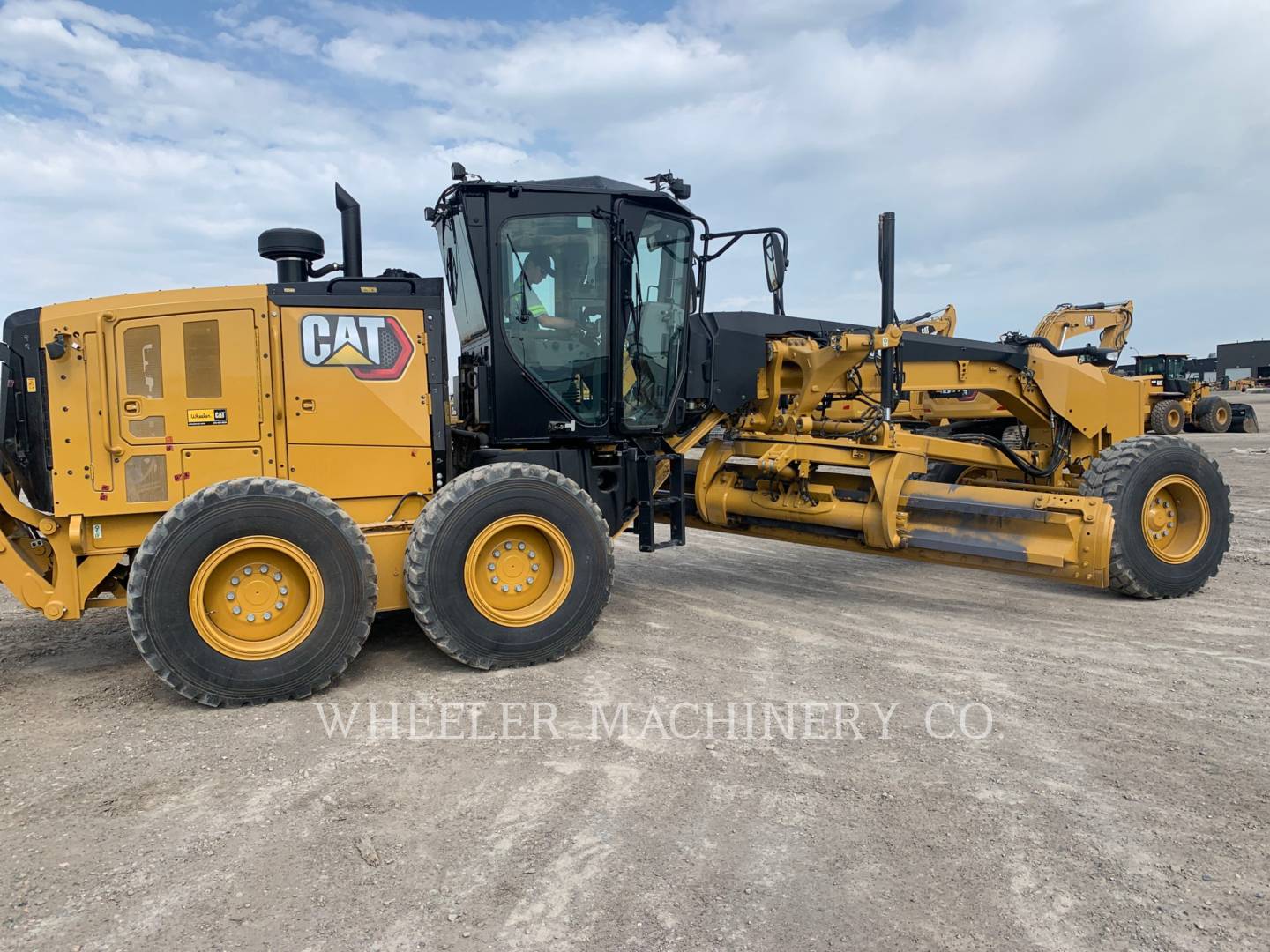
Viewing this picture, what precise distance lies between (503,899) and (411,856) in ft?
1.45

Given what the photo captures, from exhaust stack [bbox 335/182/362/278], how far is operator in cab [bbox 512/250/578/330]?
0.98m

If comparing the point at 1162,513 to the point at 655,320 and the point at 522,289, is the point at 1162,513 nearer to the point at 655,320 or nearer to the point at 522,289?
the point at 655,320

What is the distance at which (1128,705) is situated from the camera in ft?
15.1

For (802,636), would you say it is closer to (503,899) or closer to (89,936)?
(503,899)

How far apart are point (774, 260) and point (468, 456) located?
2.54m

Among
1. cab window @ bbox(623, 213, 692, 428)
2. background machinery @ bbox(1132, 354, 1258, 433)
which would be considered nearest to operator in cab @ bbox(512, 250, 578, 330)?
cab window @ bbox(623, 213, 692, 428)

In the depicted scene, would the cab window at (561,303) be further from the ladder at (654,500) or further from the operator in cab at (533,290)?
the ladder at (654,500)

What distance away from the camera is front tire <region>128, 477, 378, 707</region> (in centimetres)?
448

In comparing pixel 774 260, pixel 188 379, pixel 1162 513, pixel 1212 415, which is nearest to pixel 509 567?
pixel 188 379

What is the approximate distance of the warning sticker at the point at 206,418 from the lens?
495cm

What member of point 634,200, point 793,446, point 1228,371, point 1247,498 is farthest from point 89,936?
point 1228,371

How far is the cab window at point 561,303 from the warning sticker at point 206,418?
1724 mm

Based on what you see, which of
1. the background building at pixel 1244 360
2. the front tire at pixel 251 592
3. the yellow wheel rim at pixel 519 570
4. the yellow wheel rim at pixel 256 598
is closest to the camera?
the front tire at pixel 251 592

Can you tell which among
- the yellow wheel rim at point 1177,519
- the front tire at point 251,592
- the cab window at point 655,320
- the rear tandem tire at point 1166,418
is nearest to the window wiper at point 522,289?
the cab window at point 655,320
